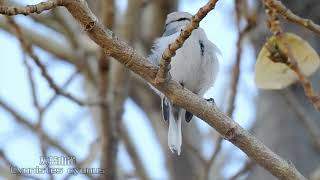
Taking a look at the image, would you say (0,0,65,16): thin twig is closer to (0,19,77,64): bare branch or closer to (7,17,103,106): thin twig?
(7,17,103,106): thin twig

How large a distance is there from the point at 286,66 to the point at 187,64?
638mm

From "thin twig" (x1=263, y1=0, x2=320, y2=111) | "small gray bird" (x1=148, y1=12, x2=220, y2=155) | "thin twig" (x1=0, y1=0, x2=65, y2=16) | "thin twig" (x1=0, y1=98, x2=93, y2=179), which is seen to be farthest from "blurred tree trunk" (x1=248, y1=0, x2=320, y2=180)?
"thin twig" (x1=0, y1=0, x2=65, y2=16)

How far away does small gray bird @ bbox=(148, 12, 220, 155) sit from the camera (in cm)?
197

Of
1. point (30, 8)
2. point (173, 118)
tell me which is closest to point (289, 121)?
point (173, 118)

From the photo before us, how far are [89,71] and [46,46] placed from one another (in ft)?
1.28

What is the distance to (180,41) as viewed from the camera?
1225 millimetres

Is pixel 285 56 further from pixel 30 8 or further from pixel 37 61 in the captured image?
pixel 37 61

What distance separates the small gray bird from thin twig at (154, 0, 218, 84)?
0.61 m

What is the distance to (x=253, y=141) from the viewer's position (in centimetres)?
135

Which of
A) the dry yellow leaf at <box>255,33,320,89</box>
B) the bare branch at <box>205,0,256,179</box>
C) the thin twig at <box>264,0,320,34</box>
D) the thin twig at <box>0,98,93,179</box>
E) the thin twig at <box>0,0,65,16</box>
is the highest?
the thin twig at <box>0,98,93,179</box>

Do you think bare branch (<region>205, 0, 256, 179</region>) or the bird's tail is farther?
the bird's tail

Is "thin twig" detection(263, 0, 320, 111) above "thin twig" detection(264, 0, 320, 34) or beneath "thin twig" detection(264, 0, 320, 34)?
beneath

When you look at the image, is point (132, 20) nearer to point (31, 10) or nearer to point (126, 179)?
point (126, 179)

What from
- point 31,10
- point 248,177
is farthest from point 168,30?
point 31,10
